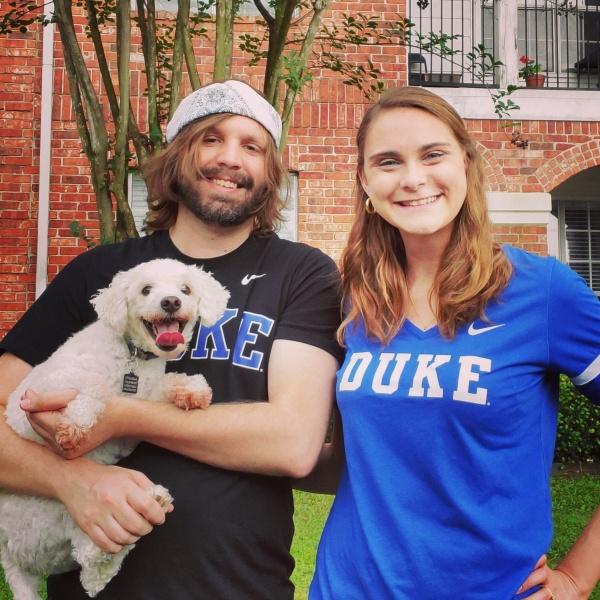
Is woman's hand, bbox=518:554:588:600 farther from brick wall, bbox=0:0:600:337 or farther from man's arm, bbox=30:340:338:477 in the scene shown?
brick wall, bbox=0:0:600:337

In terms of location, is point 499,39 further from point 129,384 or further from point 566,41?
point 129,384

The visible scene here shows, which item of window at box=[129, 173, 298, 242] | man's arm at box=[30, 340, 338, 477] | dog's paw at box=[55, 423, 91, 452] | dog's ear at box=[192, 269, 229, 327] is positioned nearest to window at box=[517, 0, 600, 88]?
window at box=[129, 173, 298, 242]

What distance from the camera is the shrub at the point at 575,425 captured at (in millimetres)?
7766

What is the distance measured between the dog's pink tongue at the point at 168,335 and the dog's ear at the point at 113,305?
115 mm

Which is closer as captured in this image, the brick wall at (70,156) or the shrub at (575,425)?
the shrub at (575,425)

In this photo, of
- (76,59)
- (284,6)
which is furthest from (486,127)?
(76,59)

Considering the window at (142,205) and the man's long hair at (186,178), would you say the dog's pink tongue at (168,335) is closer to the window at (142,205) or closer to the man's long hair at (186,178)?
the man's long hair at (186,178)

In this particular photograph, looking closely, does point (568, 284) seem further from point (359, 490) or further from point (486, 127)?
point (486, 127)

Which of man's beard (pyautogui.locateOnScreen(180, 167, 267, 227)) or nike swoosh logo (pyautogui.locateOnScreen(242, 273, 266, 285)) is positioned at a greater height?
man's beard (pyautogui.locateOnScreen(180, 167, 267, 227))

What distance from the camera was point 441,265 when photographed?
214 centimetres

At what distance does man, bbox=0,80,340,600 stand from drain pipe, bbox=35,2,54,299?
616 centimetres

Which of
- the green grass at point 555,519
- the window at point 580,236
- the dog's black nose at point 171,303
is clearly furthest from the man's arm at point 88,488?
the window at point 580,236

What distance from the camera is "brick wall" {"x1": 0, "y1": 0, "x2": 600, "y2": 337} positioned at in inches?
324

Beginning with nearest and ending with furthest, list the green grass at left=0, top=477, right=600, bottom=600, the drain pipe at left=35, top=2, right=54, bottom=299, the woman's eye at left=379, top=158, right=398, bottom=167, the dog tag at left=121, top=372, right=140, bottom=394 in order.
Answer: the woman's eye at left=379, top=158, right=398, bottom=167
the dog tag at left=121, top=372, right=140, bottom=394
the green grass at left=0, top=477, right=600, bottom=600
the drain pipe at left=35, top=2, right=54, bottom=299
